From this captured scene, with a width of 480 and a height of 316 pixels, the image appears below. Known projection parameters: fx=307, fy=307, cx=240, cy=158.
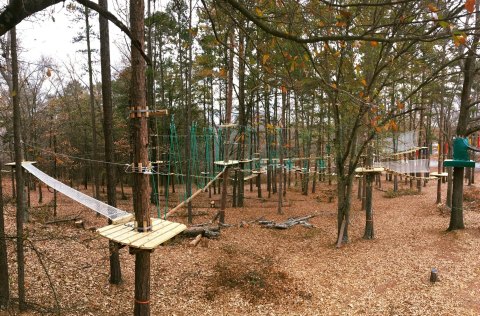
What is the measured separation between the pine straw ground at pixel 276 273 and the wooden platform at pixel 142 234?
946mm

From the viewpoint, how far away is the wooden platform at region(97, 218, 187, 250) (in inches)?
101

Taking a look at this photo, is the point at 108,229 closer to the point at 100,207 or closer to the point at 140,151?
the point at 140,151

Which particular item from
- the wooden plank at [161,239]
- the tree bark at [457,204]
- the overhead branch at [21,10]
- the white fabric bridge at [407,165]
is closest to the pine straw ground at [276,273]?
the tree bark at [457,204]

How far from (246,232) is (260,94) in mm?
6869

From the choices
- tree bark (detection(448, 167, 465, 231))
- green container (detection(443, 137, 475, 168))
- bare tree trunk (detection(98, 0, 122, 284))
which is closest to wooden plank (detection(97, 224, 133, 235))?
bare tree trunk (detection(98, 0, 122, 284))

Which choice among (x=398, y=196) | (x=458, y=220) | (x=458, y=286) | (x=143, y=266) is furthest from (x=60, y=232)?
(x=398, y=196)

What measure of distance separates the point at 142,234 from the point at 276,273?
3736 millimetres

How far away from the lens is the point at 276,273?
5.86 m

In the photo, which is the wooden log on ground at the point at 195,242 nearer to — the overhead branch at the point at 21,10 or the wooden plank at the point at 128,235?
the wooden plank at the point at 128,235

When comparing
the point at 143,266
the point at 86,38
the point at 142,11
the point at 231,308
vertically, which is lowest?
the point at 231,308

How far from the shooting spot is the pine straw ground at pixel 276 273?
4.72 meters

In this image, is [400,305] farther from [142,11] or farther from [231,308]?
[142,11]

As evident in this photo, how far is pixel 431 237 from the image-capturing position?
7.66 meters

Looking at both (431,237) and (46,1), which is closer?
(46,1)
